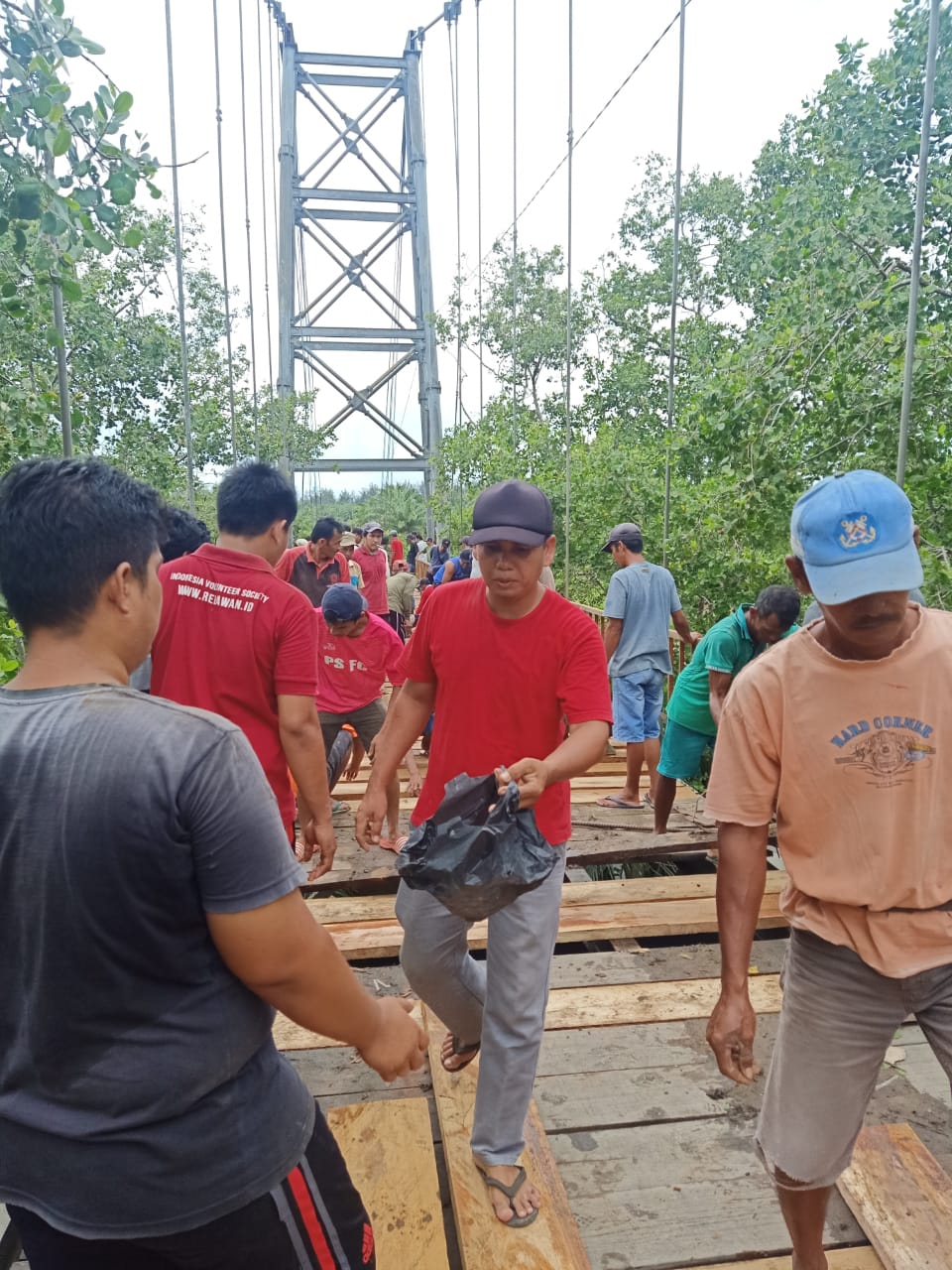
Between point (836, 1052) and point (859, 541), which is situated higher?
point (859, 541)

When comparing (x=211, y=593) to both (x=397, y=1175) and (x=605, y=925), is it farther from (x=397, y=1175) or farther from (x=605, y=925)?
(x=605, y=925)

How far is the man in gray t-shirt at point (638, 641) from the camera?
4.79 meters

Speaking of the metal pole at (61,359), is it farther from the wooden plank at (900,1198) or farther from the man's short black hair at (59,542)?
the wooden plank at (900,1198)

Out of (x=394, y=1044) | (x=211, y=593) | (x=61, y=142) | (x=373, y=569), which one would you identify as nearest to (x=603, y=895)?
(x=211, y=593)

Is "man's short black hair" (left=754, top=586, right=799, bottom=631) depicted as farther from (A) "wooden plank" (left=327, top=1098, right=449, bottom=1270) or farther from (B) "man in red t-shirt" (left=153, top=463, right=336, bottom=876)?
(A) "wooden plank" (left=327, top=1098, right=449, bottom=1270)

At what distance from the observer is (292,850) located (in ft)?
3.91

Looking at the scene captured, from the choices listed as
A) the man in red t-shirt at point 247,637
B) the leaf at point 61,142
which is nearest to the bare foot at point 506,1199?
the man in red t-shirt at point 247,637

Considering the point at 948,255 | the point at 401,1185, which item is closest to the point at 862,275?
the point at 948,255

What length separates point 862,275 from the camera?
524 centimetres

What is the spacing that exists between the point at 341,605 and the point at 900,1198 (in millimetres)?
2844

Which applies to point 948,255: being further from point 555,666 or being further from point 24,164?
point 24,164

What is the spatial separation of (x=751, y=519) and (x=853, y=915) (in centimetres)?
389

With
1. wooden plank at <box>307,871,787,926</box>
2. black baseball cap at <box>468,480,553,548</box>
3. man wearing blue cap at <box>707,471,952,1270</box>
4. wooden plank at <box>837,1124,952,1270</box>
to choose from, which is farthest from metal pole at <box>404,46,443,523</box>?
man wearing blue cap at <box>707,471,952,1270</box>

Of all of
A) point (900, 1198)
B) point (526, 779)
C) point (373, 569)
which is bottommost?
point (900, 1198)
